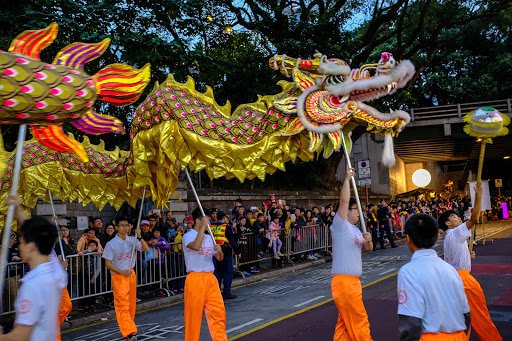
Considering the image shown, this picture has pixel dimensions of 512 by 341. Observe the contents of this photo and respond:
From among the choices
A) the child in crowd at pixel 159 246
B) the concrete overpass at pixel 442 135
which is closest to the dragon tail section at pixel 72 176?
the child in crowd at pixel 159 246

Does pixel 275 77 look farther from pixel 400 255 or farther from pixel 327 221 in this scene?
pixel 400 255

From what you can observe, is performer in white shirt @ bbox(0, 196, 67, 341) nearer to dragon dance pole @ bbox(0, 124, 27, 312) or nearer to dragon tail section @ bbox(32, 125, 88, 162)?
dragon dance pole @ bbox(0, 124, 27, 312)

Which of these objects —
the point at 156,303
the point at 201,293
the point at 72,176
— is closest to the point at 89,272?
the point at 156,303

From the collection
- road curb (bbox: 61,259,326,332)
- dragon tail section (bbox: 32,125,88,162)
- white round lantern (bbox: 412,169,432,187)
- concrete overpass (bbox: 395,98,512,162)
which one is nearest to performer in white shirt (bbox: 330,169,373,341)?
dragon tail section (bbox: 32,125,88,162)

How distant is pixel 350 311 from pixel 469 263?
5.31 feet

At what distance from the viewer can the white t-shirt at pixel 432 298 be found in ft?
9.72

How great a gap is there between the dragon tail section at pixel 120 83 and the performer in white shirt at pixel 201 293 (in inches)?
67.8

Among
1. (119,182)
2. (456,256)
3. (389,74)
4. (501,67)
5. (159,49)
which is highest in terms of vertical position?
(501,67)

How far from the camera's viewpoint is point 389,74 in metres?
4.94

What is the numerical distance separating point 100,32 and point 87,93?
24.3 feet

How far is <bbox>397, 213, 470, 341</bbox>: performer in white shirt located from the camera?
9.65 ft

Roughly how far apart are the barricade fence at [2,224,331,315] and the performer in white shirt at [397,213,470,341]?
6.91 meters

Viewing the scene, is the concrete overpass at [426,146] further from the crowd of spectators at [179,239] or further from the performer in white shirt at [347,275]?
the performer in white shirt at [347,275]

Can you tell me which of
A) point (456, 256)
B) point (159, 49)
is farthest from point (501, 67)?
point (456, 256)
